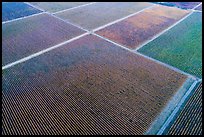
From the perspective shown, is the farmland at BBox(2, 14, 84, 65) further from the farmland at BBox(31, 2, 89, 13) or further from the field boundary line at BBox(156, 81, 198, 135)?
the field boundary line at BBox(156, 81, 198, 135)

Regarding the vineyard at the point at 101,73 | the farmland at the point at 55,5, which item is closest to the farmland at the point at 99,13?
the vineyard at the point at 101,73

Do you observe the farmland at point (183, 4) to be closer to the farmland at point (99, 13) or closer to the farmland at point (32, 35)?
the farmland at point (99, 13)

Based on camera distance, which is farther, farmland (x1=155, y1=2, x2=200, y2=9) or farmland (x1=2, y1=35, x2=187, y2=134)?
farmland (x1=155, y1=2, x2=200, y2=9)

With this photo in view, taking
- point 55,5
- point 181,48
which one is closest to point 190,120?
point 181,48

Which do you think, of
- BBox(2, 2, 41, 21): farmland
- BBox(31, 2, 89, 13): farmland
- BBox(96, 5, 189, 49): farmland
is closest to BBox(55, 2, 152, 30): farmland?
BBox(96, 5, 189, 49): farmland

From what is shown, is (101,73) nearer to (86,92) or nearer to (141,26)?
(86,92)

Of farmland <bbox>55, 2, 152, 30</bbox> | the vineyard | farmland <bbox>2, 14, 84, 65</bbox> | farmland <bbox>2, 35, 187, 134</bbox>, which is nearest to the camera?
farmland <bbox>2, 35, 187, 134</bbox>

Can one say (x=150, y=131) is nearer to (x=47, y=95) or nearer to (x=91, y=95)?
(x=91, y=95)

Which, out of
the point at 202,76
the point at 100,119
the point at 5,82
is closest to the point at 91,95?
the point at 100,119
